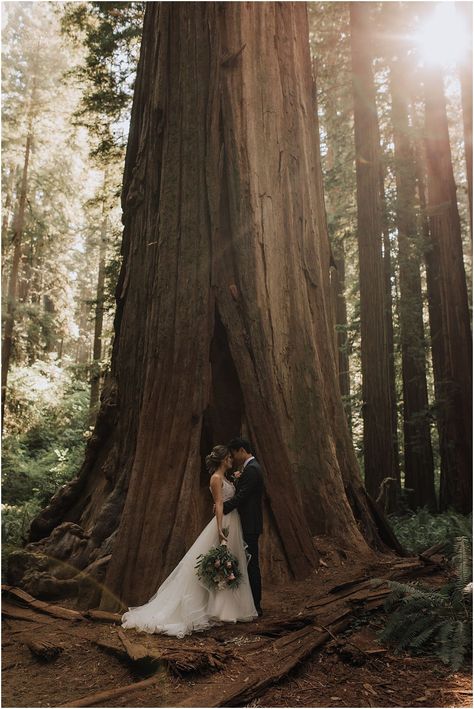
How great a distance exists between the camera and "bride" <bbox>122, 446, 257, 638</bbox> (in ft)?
16.5

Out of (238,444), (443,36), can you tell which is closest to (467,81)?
(443,36)

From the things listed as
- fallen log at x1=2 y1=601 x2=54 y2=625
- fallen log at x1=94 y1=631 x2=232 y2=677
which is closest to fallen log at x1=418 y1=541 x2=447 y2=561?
fallen log at x1=94 y1=631 x2=232 y2=677

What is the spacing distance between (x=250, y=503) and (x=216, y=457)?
0.57m

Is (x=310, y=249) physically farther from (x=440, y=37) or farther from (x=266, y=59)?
(x=440, y=37)

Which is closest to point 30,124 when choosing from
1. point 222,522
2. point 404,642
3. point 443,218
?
point 443,218

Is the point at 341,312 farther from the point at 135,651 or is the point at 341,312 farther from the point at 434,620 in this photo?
the point at 135,651

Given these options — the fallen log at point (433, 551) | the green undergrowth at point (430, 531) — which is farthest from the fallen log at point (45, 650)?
the green undergrowth at point (430, 531)

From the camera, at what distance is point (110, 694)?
3824 millimetres

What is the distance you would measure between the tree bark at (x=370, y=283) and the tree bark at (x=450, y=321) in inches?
70.9

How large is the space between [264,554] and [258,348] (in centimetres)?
230

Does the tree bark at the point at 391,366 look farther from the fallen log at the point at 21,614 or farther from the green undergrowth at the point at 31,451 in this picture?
the green undergrowth at the point at 31,451

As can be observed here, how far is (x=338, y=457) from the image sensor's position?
709 centimetres

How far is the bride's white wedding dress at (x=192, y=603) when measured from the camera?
5004mm

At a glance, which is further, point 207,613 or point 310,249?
point 310,249
